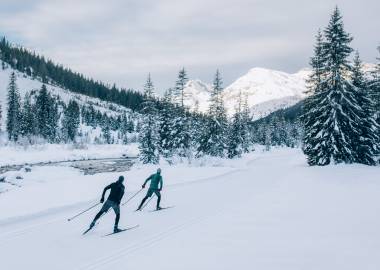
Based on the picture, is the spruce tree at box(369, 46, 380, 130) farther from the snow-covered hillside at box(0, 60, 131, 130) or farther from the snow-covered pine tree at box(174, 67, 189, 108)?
the snow-covered hillside at box(0, 60, 131, 130)

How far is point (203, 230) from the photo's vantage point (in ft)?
43.7

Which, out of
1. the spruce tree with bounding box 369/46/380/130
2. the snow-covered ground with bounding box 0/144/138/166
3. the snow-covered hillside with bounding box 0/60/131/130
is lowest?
the snow-covered ground with bounding box 0/144/138/166

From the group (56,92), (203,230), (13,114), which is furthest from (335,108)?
(56,92)

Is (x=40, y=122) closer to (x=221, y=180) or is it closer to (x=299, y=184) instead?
(x=221, y=180)

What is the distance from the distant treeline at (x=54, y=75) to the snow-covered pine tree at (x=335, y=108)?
156m

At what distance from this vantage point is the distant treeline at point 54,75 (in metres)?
181

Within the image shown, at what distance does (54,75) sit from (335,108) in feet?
576

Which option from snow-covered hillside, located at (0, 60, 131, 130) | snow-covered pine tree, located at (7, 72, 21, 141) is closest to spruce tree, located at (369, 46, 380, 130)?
snow-covered pine tree, located at (7, 72, 21, 141)

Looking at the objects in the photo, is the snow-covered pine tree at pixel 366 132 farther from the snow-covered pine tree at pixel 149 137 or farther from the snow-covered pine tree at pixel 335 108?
the snow-covered pine tree at pixel 149 137

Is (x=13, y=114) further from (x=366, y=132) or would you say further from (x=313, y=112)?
(x=366, y=132)

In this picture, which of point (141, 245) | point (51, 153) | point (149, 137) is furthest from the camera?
point (51, 153)

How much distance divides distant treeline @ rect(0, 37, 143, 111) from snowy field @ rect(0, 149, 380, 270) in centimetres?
17114

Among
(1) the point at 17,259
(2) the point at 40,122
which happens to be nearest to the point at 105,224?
(1) the point at 17,259

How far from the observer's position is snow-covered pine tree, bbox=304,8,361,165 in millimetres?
35219
